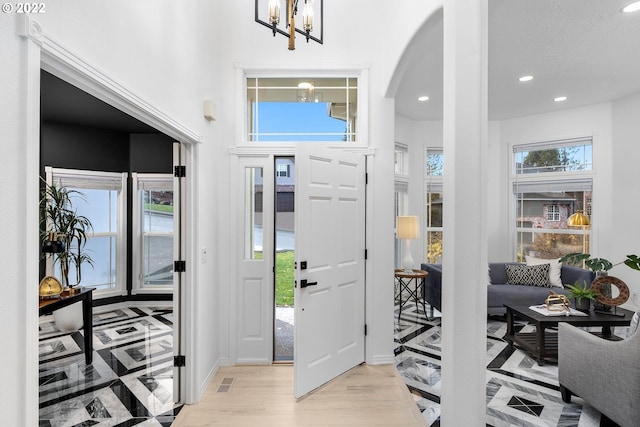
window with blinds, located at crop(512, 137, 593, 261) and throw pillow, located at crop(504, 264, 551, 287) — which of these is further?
window with blinds, located at crop(512, 137, 593, 261)

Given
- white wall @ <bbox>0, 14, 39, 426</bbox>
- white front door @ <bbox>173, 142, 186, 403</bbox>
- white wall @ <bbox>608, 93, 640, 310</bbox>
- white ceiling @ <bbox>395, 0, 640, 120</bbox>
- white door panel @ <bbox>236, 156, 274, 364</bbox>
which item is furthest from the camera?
white wall @ <bbox>608, 93, 640, 310</bbox>

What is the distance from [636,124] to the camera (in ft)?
15.6

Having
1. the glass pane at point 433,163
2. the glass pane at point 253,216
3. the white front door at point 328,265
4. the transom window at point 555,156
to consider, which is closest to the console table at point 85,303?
the glass pane at point 253,216

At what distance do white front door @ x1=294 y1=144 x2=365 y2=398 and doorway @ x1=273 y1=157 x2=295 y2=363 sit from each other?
66 centimetres

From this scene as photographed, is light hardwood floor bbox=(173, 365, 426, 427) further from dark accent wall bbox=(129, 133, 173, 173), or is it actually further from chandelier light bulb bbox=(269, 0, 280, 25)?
dark accent wall bbox=(129, 133, 173, 173)

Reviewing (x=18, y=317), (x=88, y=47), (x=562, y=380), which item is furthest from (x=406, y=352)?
(x=88, y=47)

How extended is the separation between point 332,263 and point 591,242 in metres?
4.71

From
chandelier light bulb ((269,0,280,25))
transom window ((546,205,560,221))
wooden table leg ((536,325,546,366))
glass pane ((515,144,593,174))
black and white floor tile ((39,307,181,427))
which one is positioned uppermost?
chandelier light bulb ((269,0,280,25))

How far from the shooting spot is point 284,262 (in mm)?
6938

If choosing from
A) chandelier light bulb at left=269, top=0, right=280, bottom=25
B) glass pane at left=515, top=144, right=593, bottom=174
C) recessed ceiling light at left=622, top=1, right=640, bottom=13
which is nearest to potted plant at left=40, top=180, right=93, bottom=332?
chandelier light bulb at left=269, top=0, right=280, bottom=25

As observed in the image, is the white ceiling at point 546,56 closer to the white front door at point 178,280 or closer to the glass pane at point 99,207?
the white front door at point 178,280

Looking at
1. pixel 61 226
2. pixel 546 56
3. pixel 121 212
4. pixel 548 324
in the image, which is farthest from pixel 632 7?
pixel 121 212

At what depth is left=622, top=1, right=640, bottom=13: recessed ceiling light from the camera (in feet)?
8.77

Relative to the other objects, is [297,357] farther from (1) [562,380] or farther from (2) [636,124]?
(2) [636,124]
